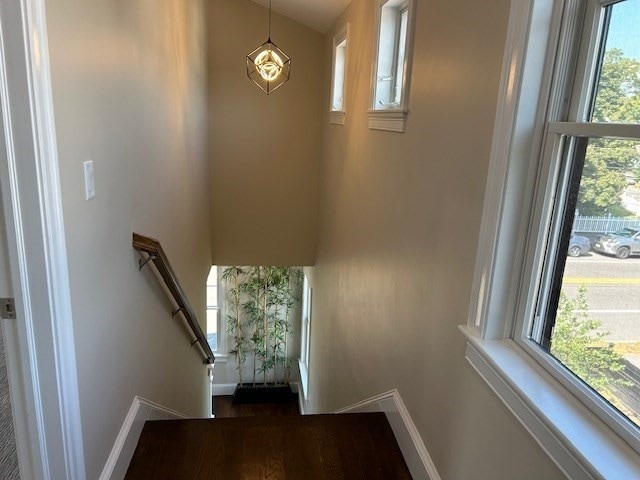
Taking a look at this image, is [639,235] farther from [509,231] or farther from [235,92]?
[235,92]

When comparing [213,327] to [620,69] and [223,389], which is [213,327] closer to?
[223,389]

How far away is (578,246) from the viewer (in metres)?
1.14

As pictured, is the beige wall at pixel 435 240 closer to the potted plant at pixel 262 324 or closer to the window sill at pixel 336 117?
the window sill at pixel 336 117

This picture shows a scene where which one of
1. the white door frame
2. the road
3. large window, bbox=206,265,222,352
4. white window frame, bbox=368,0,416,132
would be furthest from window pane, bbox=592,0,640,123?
large window, bbox=206,265,222,352

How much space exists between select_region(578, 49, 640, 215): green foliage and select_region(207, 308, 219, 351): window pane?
651 centimetres

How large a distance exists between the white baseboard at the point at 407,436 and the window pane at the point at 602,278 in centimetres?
85

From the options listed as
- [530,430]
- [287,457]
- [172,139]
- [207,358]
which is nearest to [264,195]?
[207,358]

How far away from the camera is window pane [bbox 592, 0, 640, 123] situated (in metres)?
0.95

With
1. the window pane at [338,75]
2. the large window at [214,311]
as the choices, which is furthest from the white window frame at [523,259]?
the large window at [214,311]

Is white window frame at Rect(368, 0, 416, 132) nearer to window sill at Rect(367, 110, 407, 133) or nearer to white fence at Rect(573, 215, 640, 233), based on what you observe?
window sill at Rect(367, 110, 407, 133)

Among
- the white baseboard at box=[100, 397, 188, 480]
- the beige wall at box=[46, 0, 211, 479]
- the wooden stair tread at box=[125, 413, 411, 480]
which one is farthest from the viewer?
the wooden stair tread at box=[125, 413, 411, 480]

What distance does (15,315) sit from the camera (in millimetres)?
1240

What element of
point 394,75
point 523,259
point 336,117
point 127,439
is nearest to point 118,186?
point 127,439

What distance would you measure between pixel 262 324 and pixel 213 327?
0.77m
